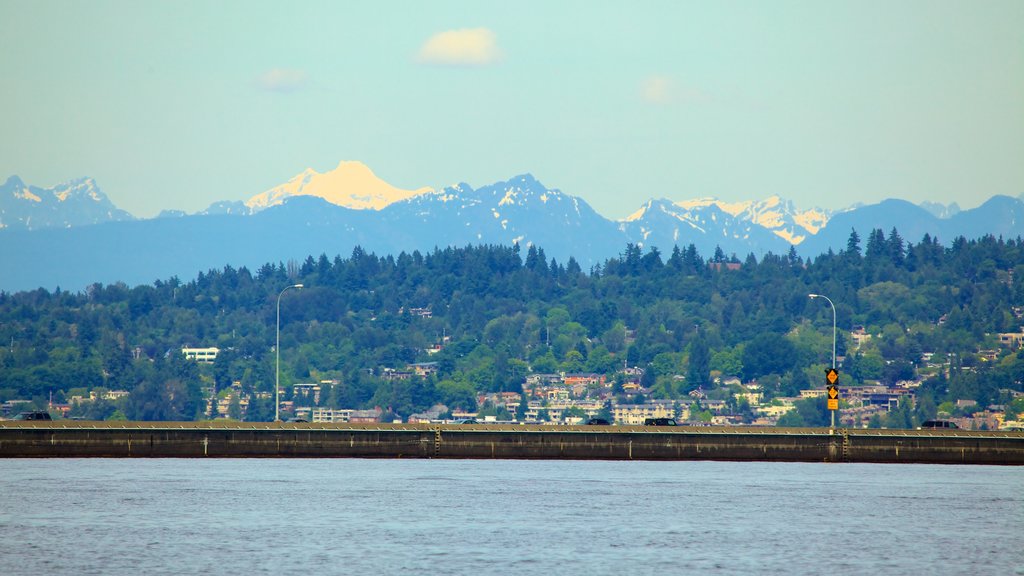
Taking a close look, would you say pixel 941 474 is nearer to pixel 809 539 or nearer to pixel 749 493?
pixel 749 493

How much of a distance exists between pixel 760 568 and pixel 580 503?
2714 centimetres

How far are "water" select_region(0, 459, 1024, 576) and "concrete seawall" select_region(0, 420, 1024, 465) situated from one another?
5.79 feet

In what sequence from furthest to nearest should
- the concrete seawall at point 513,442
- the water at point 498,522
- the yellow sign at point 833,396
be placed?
the concrete seawall at point 513,442
the yellow sign at point 833,396
the water at point 498,522

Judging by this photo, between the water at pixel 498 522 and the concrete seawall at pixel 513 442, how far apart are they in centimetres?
176

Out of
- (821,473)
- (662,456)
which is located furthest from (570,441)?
(821,473)

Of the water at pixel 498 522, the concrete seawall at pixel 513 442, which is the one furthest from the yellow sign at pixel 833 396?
the concrete seawall at pixel 513 442

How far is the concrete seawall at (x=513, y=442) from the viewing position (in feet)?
412

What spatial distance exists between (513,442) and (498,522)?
132 ft

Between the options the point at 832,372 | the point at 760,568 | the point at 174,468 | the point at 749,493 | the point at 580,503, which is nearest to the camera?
the point at 760,568

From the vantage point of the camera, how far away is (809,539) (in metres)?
83.4

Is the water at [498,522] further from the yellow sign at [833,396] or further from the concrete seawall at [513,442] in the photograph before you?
the yellow sign at [833,396]

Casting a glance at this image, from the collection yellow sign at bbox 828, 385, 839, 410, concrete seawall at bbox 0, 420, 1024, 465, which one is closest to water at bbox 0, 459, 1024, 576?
concrete seawall at bbox 0, 420, 1024, 465

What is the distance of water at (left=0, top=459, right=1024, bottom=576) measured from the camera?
241 feet

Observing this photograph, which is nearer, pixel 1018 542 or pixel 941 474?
pixel 1018 542
